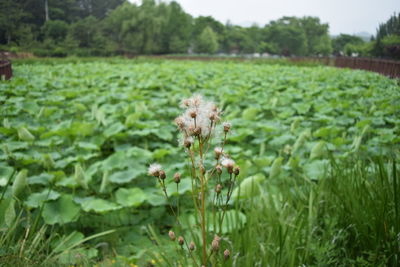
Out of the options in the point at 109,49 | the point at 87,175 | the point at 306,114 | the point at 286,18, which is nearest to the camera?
the point at 87,175

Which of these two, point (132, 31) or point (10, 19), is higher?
point (132, 31)

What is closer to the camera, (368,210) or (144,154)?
(368,210)

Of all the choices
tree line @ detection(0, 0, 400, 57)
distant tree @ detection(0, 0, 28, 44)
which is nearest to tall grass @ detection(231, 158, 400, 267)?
tree line @ detection(0, 0, 400, 57)

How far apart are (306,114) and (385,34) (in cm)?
185

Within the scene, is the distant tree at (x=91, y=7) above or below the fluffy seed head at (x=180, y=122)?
above

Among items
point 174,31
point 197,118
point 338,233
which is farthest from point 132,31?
point 197,118

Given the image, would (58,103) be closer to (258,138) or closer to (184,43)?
(258,138)

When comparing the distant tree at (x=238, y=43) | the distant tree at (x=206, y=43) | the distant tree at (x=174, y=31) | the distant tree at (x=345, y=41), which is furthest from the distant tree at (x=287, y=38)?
the distant tree at (x=174, y=31)

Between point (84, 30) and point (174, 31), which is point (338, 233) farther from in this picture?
point (174, 31)

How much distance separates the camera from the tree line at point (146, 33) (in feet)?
8.80

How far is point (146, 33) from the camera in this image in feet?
89.5

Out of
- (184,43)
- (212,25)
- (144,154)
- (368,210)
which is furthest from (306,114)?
(212,25)

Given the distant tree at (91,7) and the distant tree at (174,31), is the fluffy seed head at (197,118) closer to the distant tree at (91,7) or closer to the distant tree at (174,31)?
the distant tree at (91,7)

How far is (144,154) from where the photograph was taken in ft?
7.26
